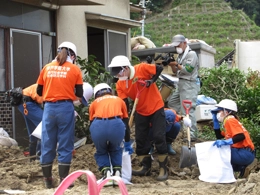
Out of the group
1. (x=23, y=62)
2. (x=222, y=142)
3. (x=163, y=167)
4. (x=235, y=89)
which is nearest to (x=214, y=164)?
(x=222, y=142)

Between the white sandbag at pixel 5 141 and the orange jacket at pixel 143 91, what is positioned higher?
the orange jacket at pixel 143 91

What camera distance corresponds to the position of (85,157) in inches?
356

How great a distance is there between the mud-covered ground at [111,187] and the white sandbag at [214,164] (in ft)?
0.60

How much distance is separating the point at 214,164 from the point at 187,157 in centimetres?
103

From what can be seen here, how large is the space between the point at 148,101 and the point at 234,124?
1.28 metres

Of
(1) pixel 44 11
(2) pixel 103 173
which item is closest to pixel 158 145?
(2) pixel 103 173

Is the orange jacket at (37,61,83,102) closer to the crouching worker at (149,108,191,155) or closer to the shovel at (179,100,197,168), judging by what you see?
the crouching worker at (149,108,191,155)

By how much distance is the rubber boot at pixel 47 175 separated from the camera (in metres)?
7.22

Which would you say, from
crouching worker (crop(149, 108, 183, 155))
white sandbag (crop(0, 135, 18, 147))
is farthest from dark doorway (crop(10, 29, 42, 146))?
crouching worker (crop(149, 108, 183, 155))

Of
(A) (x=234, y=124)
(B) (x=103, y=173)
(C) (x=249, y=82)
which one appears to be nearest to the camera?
(B) (x=103, y=173)

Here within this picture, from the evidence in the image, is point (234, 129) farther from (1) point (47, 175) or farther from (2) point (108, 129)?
(1) point (47, 175)

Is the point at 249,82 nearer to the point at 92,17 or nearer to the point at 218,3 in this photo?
the point at 92,17

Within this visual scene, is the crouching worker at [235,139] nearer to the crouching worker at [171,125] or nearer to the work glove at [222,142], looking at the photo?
the work glove at [222,142]

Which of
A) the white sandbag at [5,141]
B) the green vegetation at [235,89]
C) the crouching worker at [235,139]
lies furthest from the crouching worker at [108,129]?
the green vegetation at [235,89]
